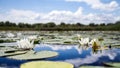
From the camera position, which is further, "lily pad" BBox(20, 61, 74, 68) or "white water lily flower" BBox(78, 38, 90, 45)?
"white water lily flower" BBox(78, 38, 90, 45)

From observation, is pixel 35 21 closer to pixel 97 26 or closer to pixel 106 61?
pixel 97 26

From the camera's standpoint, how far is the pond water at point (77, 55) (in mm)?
1441

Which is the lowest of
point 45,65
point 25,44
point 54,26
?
point 45,65

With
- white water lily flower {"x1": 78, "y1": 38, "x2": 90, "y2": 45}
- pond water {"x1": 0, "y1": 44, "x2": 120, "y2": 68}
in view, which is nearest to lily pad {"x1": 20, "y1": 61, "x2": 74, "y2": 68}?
pond water {"x1": 0, "y1": 44, "x2": 120, "y2": 68}

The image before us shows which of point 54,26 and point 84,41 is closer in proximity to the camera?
point 84,41

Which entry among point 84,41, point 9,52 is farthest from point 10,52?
point 84,41

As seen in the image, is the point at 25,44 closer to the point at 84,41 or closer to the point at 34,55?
the point at 34,55

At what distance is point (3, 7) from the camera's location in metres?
1.78

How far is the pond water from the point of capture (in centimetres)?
144

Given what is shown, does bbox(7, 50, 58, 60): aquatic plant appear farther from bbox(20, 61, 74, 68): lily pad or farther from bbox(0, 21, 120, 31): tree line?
bbox(0, 21, 120, 31): tree line

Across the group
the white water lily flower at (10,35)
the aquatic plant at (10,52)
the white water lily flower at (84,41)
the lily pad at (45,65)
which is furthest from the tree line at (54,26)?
the lily pad at (45,65)

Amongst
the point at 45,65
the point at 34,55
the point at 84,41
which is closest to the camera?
the point at 45,65

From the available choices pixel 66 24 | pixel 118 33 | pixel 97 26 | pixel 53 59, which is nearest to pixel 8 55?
pixel 53 59

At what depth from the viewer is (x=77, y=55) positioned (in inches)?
62.5
